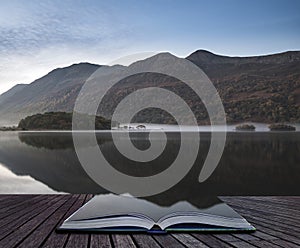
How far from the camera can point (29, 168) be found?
7.49 meters

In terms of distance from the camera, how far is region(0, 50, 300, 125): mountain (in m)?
40.9

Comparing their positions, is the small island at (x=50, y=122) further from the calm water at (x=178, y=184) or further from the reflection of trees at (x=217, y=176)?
the reflection of trees at (x=217, y=176)

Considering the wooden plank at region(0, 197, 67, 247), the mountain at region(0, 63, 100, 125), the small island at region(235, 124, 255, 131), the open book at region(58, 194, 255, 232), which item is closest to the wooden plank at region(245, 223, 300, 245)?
the open book at region(58, 194, 255, 232)

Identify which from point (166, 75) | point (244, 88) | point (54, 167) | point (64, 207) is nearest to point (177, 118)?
point (244, 88)

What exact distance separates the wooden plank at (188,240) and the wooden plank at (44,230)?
0.80 m

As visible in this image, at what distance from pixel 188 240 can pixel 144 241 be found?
26 cm

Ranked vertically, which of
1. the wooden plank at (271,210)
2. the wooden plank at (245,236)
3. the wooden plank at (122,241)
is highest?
the wooden plank at (122,241)

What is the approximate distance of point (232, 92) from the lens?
5028 cm

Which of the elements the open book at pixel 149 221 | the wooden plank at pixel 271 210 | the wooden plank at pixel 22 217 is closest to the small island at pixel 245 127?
the wooden plank at pixel 271 210

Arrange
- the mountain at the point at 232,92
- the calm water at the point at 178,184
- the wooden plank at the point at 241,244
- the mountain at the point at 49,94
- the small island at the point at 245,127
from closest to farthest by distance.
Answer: the wooden plank at the point at 241,244 < the calm water at the point at 178,184 < the small island at the point at 245,127 < the mountain at the point at 232,92 < the mountain at the point at 49,94

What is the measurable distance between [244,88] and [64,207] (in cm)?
5155

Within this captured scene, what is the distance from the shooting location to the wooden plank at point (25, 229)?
Answer: 69.9 inches

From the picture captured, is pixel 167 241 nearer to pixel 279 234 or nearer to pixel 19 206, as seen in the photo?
pixel 279 234

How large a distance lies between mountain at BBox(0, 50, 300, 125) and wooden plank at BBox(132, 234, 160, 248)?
129 ft
